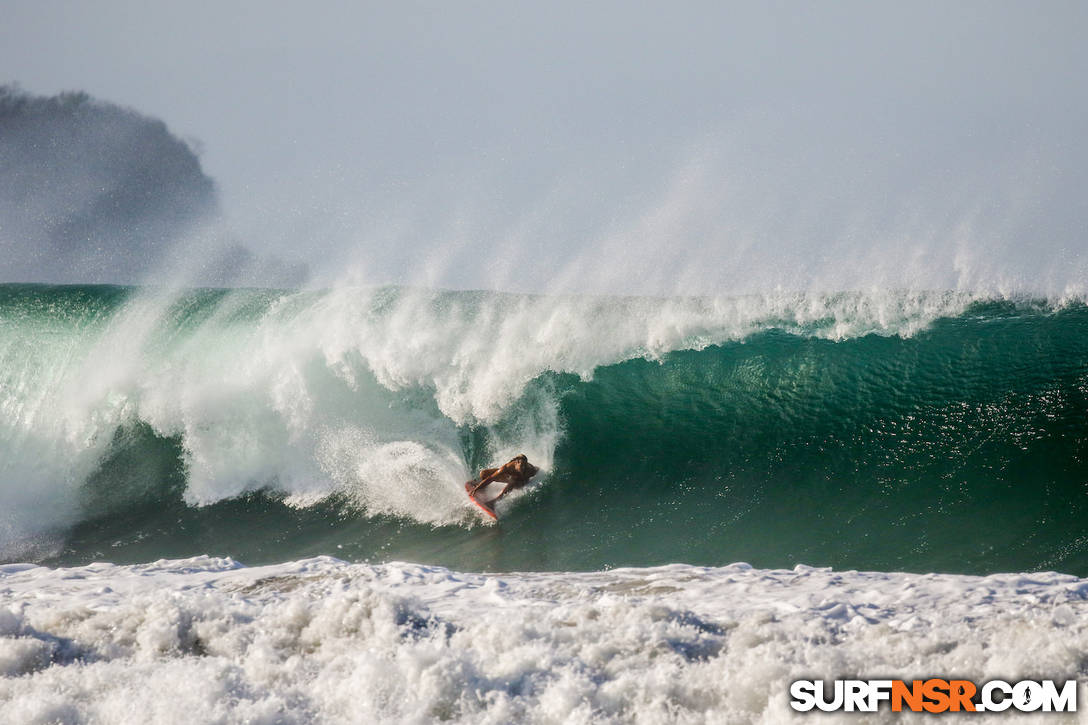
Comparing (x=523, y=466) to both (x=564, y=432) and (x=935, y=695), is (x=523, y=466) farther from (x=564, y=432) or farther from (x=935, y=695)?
(x=935, y=695)

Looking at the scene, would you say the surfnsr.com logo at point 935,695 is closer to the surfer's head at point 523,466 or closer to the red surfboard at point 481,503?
the red surfboard at point 481,503

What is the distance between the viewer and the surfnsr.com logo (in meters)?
2.96

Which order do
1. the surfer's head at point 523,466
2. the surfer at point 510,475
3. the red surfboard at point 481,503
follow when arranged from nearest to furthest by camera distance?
the red surfboard at point 481,503, the surfer at point 510,475, the surfer's head at point 523,466

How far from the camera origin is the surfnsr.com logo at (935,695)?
2.96 meters

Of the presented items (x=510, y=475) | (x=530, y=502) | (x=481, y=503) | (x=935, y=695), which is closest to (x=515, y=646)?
(x=935, y=695)

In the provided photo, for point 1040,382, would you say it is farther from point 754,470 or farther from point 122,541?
point 122,541

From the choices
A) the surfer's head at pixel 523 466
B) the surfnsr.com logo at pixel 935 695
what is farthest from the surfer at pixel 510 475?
the surfnsr.com logo at pixel 935 695

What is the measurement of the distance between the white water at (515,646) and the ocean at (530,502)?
20mm

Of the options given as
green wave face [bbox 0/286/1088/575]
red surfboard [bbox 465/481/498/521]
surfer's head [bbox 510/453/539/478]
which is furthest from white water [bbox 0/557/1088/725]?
surfer's head [bbox 510/453/539/478]

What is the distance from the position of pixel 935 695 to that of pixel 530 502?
600 centimetres

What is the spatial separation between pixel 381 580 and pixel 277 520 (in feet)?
16.5

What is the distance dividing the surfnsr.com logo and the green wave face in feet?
12.6

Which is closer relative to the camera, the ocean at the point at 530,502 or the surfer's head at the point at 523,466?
the ocean at the point at 530,502

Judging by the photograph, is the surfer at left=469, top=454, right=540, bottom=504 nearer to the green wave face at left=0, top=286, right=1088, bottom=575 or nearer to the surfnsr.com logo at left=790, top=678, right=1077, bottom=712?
the green wave face at left=0, top=286, right=1088, bottom=575
